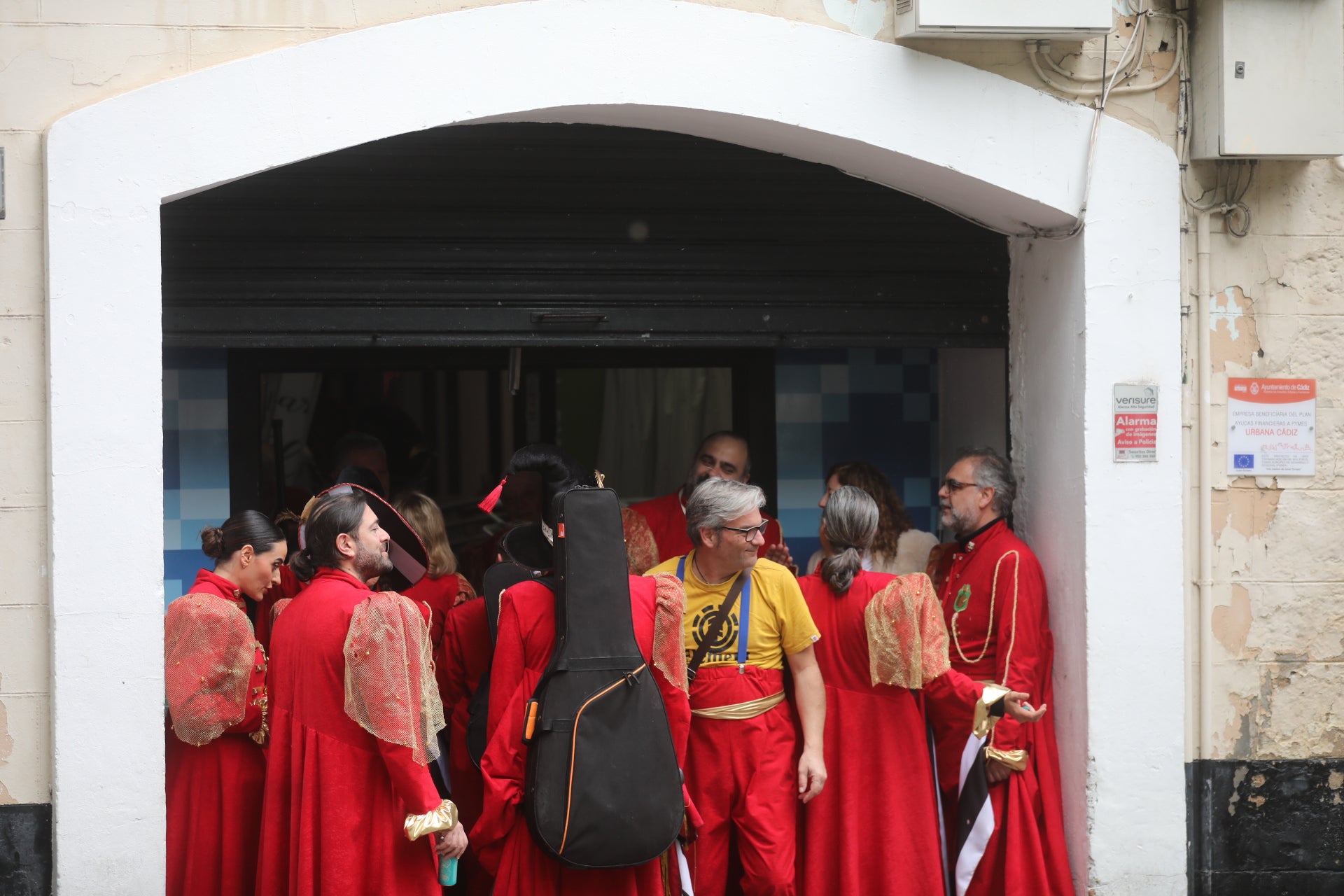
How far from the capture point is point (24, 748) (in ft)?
12.6

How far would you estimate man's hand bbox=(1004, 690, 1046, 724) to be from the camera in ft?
13.6

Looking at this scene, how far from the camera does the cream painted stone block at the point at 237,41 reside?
3988 millimetres

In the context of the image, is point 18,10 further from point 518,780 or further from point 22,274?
point 518,780

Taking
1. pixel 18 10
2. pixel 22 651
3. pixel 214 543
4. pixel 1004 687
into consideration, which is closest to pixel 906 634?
pixel 1004 687

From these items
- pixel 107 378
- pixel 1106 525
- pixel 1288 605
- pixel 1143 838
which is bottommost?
pixel 1143 838

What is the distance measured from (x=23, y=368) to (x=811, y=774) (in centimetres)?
265

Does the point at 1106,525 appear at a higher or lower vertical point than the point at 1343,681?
higher

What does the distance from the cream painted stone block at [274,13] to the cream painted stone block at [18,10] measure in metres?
0.44

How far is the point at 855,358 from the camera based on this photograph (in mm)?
5867

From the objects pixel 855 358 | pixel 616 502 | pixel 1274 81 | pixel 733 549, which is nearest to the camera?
pixel 616 502

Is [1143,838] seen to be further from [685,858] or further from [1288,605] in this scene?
[685,858]

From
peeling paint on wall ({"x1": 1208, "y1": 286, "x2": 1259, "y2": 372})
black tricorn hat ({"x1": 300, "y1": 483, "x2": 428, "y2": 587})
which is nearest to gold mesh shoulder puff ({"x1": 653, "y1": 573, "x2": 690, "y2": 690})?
black tricorn hat ({"x1": 300, "y1": 483, "x2": 428, "y2": 587})

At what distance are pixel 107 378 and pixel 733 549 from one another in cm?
194

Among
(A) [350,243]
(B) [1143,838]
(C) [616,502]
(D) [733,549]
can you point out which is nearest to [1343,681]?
(B) [1143,838]
